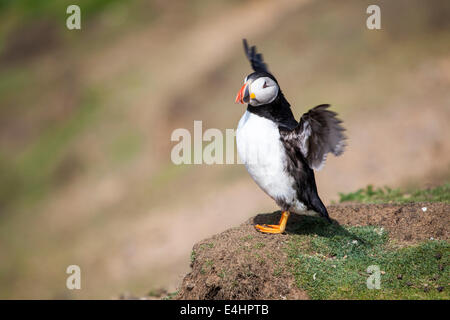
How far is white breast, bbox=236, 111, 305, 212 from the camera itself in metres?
6.89

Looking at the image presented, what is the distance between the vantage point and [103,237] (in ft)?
58.0

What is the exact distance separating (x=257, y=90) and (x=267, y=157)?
857mm

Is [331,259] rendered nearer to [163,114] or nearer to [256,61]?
[256,61]

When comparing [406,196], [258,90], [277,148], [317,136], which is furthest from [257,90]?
[406,196]

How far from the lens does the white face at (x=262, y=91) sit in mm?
6891

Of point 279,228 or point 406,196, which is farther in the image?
point 406,196

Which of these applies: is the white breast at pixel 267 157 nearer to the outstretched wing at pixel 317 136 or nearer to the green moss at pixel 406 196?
the outstretched wing at pixel 317 136

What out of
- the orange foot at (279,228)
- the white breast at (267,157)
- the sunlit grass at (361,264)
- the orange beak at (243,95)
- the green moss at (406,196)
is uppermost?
the orange beak at (243,95)

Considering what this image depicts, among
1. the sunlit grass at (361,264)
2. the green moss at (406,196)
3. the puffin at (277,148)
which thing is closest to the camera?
the sunlit grass at (361,264)

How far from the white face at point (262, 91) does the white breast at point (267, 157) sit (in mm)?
231

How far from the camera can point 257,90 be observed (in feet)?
22.6

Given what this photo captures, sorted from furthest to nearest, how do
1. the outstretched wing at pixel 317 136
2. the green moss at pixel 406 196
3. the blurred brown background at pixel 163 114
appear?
the blurred brown background at pixel 163 114 < the green moss at pixel 406 196 < the outstretched wing at pixel 317 136

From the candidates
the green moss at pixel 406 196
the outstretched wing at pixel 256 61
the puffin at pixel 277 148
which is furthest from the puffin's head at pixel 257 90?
the green moss at pixel 406 196

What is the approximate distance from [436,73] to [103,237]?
464 inches
